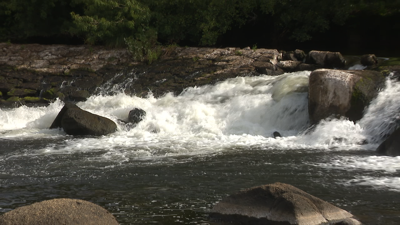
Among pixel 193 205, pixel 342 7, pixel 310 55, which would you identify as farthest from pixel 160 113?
pixel 342 7

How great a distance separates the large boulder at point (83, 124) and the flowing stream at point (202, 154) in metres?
0.28

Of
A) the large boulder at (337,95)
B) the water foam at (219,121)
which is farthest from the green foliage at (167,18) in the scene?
the large boulder at (337,95)

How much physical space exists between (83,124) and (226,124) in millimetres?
4165

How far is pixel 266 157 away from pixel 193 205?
3.73 meters

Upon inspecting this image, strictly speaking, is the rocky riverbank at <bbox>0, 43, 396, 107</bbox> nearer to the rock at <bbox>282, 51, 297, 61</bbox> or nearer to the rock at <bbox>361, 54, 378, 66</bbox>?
the rock at <bbox>282, 51, 297, 61</bbox>

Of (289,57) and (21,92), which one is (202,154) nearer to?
(289,57)

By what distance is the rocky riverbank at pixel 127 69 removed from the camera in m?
18.9

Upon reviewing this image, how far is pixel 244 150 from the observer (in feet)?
38.2

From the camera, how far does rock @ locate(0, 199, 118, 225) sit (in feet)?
17.6

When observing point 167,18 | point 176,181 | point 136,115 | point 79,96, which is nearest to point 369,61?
point 136,115

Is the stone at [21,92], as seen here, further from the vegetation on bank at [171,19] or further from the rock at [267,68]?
the rock at [267,68]

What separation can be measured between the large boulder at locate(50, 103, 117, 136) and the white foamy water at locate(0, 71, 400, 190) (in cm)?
30

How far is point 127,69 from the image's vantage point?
20781mm

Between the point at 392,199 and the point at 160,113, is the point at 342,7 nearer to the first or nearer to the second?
the point at 160,113
